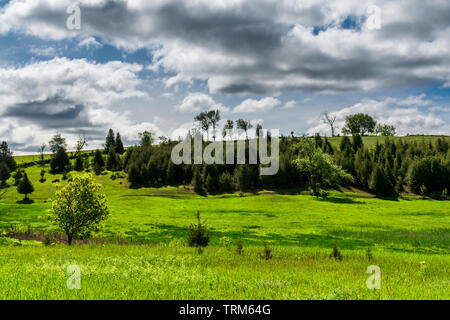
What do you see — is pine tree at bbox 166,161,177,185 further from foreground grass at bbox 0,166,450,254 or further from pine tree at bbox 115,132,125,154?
pine tree at bbox 115,132,125,154

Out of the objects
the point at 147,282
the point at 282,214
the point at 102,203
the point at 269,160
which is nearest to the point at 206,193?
the point at 269,160

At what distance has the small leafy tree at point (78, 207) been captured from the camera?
27.5m

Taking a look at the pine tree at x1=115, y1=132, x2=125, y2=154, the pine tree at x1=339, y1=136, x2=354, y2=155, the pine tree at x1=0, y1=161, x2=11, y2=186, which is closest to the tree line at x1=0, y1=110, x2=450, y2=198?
the pine tree at x1=0, y1=161, x2=11, y2=186

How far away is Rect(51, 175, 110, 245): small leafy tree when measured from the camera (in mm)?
27484

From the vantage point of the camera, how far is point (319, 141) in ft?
577

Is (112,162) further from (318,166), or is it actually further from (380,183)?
(380,183)

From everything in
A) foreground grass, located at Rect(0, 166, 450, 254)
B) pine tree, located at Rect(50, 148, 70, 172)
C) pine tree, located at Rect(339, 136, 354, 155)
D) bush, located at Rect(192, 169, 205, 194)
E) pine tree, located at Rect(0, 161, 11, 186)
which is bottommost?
foreground grass, located at Rect(0, 166, 450, 254)

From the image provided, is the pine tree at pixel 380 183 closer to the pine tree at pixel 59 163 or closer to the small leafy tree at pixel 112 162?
the small leafy tree at pixel 112 162

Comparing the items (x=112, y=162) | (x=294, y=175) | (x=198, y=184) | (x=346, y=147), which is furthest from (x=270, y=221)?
(x=346, y=147)

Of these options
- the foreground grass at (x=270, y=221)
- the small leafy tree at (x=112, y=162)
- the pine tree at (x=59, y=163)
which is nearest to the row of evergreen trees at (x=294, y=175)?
the foreground grass at (x=270, y=221)

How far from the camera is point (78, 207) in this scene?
91.1ft
